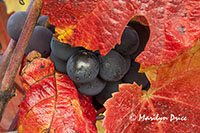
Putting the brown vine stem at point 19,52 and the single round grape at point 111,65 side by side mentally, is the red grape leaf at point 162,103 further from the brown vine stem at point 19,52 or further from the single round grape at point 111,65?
the brown vine stem at point 19,52

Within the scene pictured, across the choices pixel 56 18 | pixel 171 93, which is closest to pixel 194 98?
pixel 171 93

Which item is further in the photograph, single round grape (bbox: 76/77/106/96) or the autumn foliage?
single round grape (bbox: 76/77/106/96)

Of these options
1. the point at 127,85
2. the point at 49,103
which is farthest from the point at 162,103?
the point at 49,103

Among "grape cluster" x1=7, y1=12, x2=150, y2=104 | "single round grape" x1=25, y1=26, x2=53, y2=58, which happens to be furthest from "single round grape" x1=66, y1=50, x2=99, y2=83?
"single round grape" x1=25, y1=26, x2=53, y2=58

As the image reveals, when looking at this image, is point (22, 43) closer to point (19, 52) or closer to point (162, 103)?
point (19, 52)

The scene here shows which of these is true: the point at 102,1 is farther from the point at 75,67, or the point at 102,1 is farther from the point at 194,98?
the point at 194,98

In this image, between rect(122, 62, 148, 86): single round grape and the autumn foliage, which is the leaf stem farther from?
rect(122, 62, 148, 86): single round grape

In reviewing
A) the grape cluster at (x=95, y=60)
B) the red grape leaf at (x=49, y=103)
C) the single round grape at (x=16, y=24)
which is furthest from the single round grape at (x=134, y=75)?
the single round grape at (x=16, y=24)
